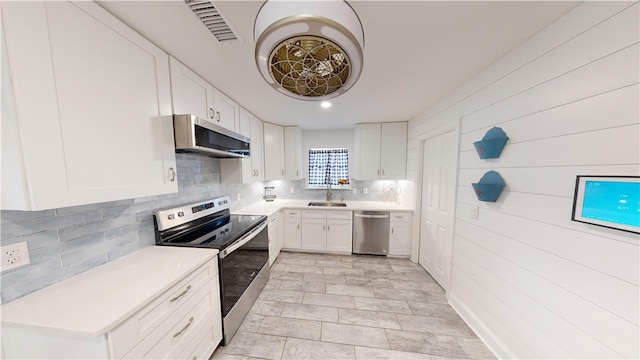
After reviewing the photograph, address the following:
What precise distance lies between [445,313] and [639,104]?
207 centimetres

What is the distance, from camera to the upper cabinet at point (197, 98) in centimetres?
144

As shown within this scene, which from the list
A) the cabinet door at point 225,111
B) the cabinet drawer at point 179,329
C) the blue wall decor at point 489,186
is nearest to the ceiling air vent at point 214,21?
the cabinet door at point 225,111

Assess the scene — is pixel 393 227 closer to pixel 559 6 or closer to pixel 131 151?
pixel 559 6

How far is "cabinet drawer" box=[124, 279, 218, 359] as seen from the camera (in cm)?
97

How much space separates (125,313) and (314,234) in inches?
103

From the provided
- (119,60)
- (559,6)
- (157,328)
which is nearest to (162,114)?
(119,60)

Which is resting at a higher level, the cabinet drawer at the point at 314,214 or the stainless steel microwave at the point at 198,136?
the stainless steel microwave at the point at 198,136

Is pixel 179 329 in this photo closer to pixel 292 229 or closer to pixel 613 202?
pixel 292 229

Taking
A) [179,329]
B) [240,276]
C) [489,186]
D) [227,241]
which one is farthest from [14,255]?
[489,186]

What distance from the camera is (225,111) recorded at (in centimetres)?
209

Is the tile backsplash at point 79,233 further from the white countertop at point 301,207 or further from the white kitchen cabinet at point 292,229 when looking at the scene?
the white kitchen cabinet at point 292,229

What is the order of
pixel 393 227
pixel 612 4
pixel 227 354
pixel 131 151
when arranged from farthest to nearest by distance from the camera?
pixel 393 227 → pixel 227 354 → pixel 131 151 → pixel 612 4

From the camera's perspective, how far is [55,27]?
829 millimetres

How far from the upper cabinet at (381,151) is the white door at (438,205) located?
54 cm
